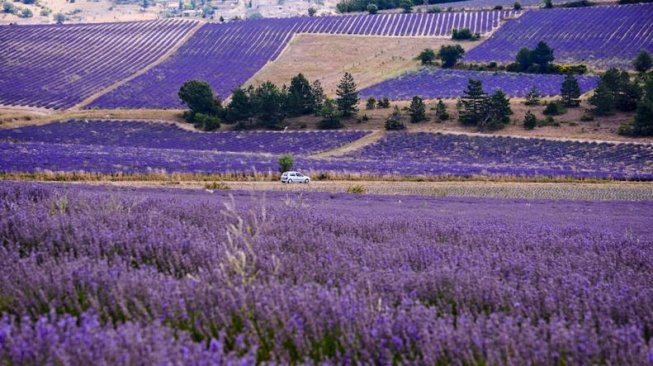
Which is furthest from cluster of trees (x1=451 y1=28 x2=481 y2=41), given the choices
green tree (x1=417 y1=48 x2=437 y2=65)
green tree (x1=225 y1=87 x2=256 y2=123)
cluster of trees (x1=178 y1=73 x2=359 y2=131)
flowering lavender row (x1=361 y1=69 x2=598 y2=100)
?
green tree (x1=225 y1=87 x2=256 y2=123)

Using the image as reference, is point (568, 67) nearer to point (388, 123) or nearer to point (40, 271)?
point (388, 123)

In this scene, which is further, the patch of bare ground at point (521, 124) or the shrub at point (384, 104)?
the shrub at point (384, 104)

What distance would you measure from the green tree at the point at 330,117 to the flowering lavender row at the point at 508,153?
16.6ft

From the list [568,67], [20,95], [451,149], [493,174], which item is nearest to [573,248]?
[493,174]

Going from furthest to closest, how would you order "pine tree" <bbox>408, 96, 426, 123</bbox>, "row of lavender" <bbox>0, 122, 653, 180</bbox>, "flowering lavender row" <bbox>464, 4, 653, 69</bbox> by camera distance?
"flowering lavender row" <bbox>464, 4, 653, 69</bbox>, "pine tree" <bbox>408, 96, 426, 123</bbox>, "row of lavender" <bbox>0, 122, 653, 180</bbox>

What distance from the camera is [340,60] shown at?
251 feet

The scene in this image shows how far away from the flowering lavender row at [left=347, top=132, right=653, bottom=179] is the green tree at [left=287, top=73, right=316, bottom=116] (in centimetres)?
952

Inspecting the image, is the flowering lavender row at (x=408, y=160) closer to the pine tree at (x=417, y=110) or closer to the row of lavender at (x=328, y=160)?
the row of lavender at (x=328, y=160)

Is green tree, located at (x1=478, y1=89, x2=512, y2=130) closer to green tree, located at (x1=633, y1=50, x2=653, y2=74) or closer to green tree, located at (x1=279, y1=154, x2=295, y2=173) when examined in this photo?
green tree, located at (x1=633, y1=50, x2=653, y2=74)

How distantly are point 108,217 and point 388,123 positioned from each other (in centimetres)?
4414

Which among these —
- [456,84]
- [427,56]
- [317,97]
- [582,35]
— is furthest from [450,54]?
[317,97]

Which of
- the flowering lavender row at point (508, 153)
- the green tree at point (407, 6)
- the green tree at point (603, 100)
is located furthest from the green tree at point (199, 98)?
the green tree at point (407, 6)

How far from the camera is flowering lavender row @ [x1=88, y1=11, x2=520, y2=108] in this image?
66750 mm

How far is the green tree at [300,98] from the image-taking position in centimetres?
5459
